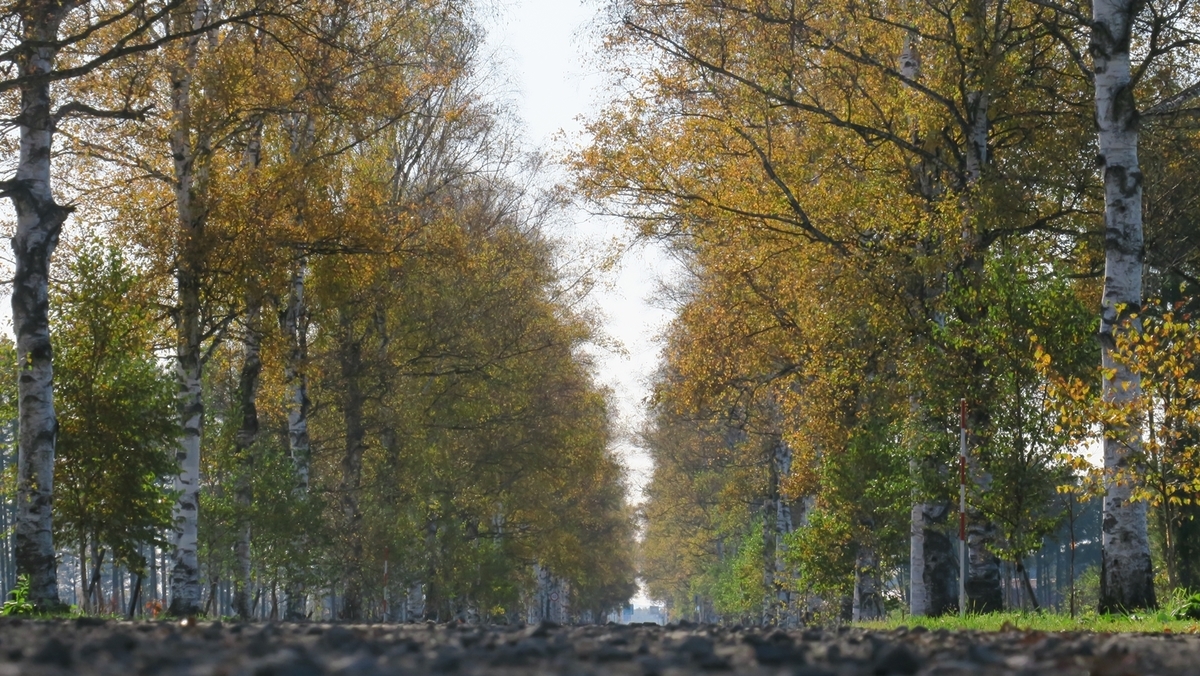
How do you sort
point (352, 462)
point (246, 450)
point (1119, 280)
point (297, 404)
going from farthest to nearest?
point (352, 462)
point (297, 404)
point (246, 450)
point (1119, 280)

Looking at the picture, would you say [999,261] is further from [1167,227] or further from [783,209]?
[1167,227]

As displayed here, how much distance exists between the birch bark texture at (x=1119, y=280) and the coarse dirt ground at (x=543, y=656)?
9.53m

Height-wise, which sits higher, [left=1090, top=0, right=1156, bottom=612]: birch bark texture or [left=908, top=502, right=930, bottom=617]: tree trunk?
[left=1090, top=0, right=1156, bottom=612]: birch bark texture

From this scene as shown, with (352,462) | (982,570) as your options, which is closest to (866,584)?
(982,570)

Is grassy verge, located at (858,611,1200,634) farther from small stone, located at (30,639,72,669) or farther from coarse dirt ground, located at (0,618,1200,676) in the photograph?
small stone, located at (30,639,72,669)

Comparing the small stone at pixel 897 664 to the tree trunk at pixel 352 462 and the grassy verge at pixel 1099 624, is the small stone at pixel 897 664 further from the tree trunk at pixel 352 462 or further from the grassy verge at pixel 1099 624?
the tree trunk at pixel 352 462

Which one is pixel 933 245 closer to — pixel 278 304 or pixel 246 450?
pixel 278 304

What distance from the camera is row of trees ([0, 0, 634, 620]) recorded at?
1862 cm

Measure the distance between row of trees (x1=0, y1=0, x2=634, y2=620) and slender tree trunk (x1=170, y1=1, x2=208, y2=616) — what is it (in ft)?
0.14

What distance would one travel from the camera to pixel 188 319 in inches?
869

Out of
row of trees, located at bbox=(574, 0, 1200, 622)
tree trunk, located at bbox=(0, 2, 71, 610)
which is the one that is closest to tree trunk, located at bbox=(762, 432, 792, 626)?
row of trees, located at bbox=(574, 0, 1200, 622)

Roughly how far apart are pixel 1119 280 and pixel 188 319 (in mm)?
13760

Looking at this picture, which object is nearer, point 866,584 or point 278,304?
point 278,304

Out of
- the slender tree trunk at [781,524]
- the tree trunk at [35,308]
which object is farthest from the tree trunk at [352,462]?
the tree trunk at [35,308]
